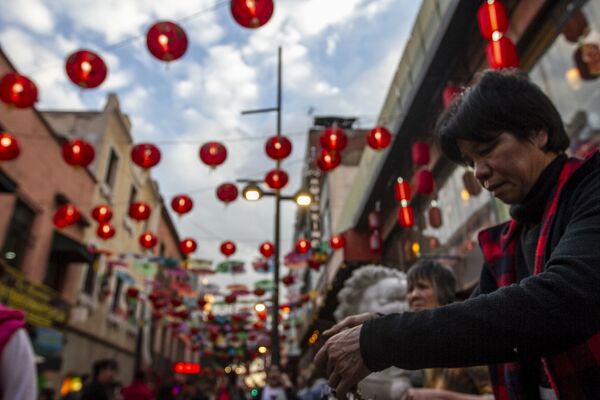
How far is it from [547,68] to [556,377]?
6.56 meters

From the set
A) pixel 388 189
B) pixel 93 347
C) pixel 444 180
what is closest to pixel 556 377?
pixel 444 180

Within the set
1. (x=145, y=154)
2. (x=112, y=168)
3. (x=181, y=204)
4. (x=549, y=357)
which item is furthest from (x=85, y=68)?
(x=112, y=168)

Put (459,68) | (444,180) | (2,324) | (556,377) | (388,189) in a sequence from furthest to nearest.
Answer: (388,189) < (444,180) < (459,68) < (2,324) < (556,377)

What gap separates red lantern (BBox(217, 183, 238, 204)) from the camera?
10859 millimetres

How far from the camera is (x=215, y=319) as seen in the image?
73.0 ft

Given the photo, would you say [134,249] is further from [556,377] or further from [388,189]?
[556,377]

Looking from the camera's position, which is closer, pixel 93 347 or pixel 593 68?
pixel 593 68

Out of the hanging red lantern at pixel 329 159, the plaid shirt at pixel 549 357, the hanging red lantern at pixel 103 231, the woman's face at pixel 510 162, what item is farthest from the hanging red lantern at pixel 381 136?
the hanging red lantern at pixel 103 231

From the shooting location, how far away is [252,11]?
19.2 feet

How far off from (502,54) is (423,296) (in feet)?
13.6

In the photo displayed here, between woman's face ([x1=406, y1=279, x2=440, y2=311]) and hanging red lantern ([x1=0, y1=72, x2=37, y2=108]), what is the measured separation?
716 cm

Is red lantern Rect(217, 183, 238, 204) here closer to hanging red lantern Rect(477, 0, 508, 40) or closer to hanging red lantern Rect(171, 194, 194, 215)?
hanging red lantern Rect(171, 194, 194, 215)

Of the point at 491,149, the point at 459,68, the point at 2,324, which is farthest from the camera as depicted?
the point at 459,68

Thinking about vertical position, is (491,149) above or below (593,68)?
below
